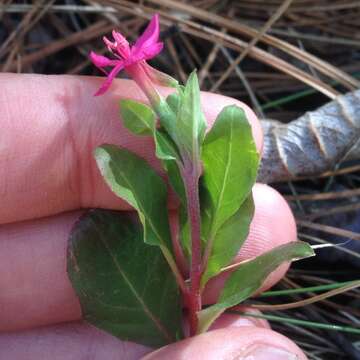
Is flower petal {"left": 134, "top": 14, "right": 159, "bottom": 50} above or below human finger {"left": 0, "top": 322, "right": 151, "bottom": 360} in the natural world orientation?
above

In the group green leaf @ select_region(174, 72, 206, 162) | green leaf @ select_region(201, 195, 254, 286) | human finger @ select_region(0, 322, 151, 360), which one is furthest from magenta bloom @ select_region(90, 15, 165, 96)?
human finger @ select_region(0, 322, 151, 360)

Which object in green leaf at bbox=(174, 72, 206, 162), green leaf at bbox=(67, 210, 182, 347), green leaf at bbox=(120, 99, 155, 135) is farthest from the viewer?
green leaf at bbox=(67, 210, 182, 347)

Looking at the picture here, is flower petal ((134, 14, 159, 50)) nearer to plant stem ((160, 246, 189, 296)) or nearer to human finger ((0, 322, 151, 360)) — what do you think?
plant stem ((160, 246, 189, 296))

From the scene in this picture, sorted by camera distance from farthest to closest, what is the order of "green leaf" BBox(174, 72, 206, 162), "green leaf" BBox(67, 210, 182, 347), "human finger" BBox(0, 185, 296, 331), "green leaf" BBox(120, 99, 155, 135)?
"human finger" BBox(0, 185, 296, 331) < "green leaf" BBox(67, 210, 182, 347) < "green leaf" BBox(120, 99, 155, 135) < "green leaf" BBox(174, 72, 206, 162)

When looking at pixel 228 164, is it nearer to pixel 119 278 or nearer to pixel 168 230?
pixel 168 230

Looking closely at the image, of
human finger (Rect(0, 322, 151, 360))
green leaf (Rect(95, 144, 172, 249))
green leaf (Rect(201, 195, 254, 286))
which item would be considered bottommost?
human finger (Rect(0, 322, 151, 360))

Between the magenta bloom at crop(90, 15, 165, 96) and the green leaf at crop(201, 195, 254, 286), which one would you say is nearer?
the magenta bloom at crop(90, 15, 165, 96)

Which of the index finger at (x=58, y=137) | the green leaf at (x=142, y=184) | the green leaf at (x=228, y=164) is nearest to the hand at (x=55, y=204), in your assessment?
the index finger at (x=58, y=137)

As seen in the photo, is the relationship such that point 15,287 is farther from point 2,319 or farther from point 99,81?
point 99,81
